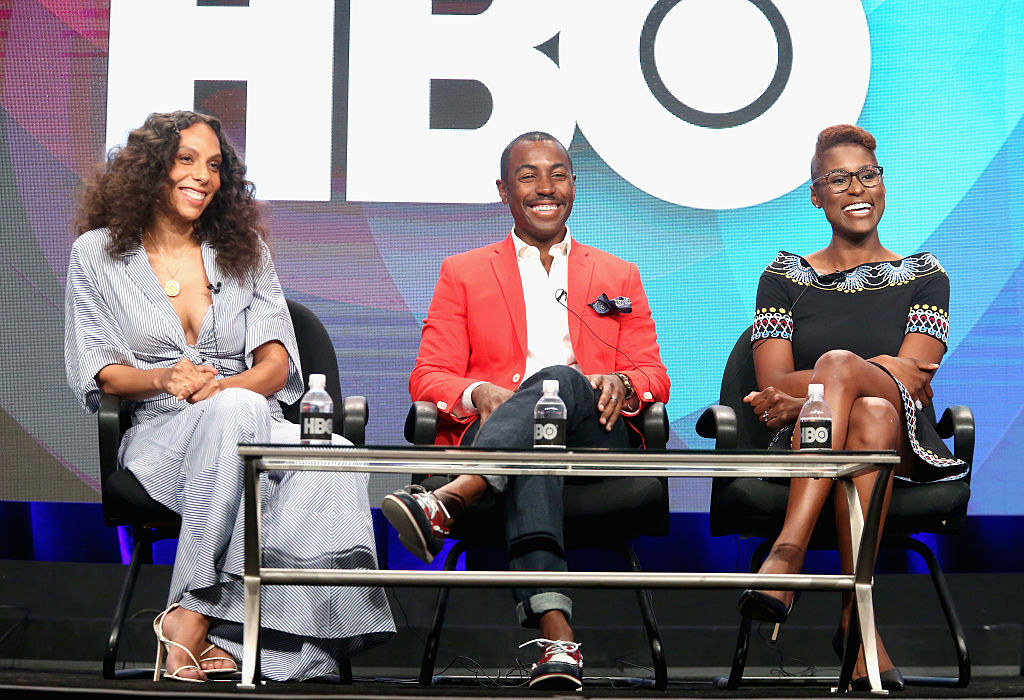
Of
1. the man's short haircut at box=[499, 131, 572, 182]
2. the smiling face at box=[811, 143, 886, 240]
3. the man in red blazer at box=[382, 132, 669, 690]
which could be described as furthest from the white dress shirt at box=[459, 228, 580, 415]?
the smiling face at box=[811, 143, 886, 240]

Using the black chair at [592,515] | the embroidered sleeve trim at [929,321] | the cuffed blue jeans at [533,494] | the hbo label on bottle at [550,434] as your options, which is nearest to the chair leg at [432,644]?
the black chair at [592,515]

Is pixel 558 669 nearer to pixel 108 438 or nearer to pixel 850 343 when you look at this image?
pixel 108 438

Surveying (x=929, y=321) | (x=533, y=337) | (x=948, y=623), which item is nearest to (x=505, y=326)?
(x=533, y=337)

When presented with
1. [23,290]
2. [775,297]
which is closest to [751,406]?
[775,297]

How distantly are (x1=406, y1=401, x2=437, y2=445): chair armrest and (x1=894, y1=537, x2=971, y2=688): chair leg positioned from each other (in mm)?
1192

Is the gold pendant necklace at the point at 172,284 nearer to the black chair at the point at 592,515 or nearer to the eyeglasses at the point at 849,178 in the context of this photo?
the black chair at the point at 592,515

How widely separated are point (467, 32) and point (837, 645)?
7.64 ft

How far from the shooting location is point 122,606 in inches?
99.0

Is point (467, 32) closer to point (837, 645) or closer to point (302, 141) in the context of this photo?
point (302, 141)

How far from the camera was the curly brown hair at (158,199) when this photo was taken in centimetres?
304

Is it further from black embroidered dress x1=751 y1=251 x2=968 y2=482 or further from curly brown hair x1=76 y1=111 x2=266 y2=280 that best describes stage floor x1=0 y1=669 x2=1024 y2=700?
curly brown hair x1=76 y1=111 x2=266 y2=280

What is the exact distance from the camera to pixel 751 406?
10.0 ft

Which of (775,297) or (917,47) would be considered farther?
(917,47)

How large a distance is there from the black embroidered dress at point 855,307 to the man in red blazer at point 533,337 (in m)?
0.37
